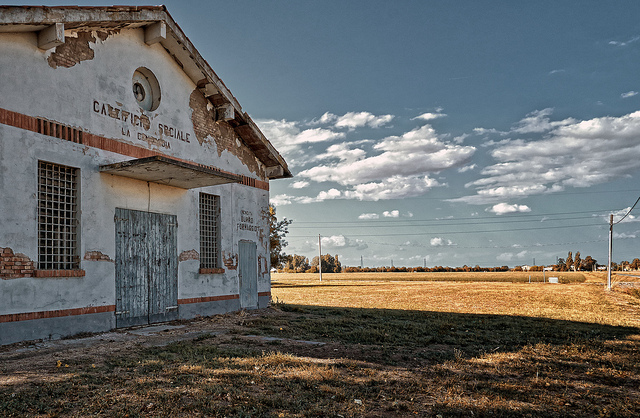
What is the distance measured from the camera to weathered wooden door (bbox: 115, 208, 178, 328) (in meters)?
11.7

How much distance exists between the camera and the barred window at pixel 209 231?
15.0 meters

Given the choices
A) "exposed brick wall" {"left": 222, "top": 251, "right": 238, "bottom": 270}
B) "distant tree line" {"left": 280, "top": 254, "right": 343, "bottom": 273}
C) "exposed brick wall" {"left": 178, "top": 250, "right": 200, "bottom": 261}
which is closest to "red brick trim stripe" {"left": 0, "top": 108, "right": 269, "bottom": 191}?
"exposed brick wall" {"left": 178, "top": 250, "right": 200, "bottom": 261}

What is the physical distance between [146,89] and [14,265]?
6.12 meters

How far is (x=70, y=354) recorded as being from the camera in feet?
27.0

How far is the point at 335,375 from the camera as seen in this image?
688cm

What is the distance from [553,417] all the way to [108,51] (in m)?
12.1

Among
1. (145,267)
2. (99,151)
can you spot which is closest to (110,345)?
(145,267)

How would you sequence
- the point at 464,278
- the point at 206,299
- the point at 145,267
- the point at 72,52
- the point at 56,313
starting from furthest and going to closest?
1. the point at 464,278
2. the point at 206,299
3. the point at 145,267
4. the point at 72,52
5. the point at 56,313

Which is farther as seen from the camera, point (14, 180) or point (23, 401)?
point (14, 180)

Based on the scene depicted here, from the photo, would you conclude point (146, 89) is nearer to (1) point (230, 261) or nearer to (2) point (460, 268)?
(1) point (230, 261)

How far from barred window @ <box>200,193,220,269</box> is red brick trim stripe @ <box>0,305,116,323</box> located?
4042 millimetres

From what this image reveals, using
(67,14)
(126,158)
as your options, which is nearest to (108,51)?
(67,14)

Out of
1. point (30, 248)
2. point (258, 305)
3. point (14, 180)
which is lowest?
point (258, 305)

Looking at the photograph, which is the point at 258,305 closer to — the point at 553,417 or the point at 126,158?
the point at 126,158
